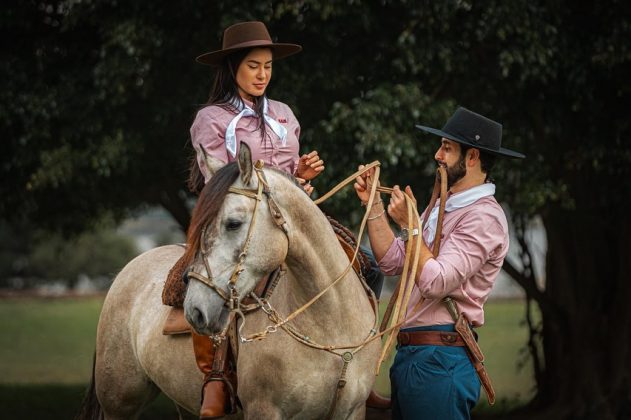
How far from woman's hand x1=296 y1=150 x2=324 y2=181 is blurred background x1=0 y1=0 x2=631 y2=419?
3.37 meters

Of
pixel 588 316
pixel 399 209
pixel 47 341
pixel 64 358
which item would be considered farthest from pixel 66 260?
pixel 399 209

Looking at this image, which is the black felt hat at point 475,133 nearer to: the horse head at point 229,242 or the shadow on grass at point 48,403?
the horse head at point 229,242

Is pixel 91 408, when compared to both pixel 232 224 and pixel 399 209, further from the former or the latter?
pixel 399 209

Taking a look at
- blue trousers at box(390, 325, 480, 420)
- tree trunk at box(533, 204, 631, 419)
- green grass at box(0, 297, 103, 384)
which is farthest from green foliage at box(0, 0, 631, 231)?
green grass at box(0, 297, 103, 384)

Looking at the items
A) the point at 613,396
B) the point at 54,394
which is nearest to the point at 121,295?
the point at 613,396

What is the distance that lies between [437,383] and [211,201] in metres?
1.33

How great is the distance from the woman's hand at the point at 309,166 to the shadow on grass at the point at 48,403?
662 cm

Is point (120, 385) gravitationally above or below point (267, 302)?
below

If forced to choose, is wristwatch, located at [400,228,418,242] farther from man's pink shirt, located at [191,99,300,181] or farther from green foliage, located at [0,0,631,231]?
green foliage, located at [0,0,631,231]

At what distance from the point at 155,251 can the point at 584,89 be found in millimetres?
4777

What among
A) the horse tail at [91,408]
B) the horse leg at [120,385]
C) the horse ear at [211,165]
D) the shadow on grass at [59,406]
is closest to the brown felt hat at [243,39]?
the horse ear at [211,165]

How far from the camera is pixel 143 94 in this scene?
31.8 ft

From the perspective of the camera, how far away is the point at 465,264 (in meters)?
4.48

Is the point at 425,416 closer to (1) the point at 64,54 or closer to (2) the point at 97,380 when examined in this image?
(2) the point at 97,380
